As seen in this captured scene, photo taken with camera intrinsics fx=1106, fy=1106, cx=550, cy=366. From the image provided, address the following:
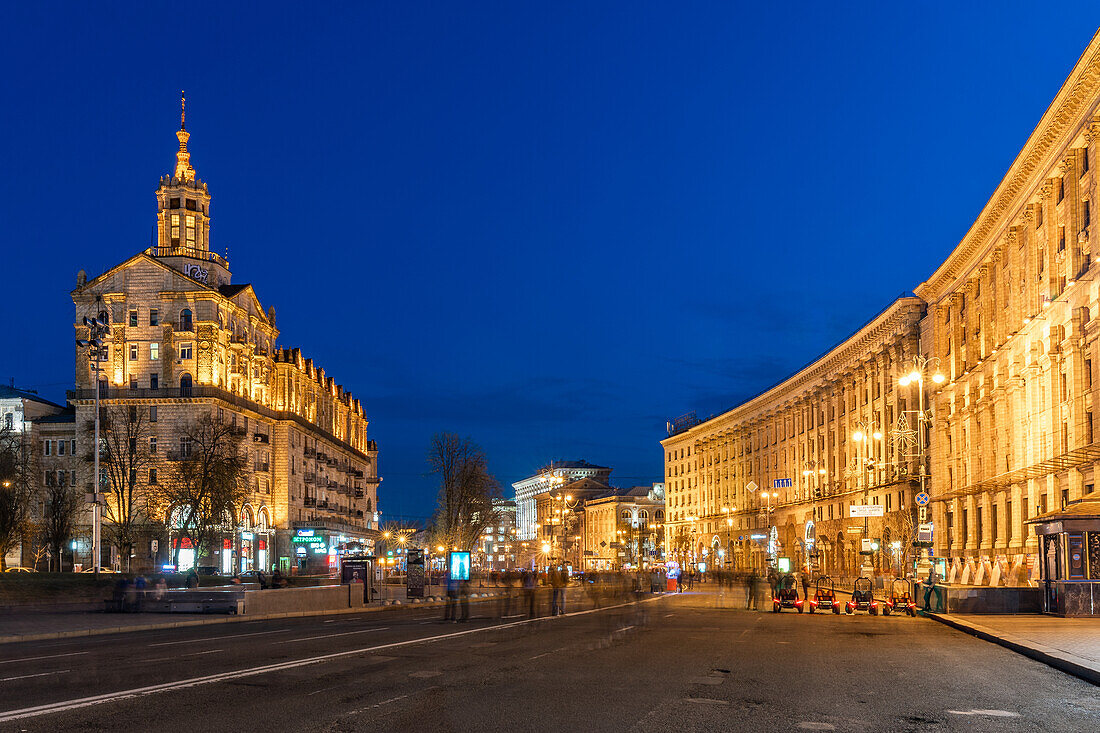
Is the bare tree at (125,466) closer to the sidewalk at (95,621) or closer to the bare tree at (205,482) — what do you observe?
the bare tree at (205,482)

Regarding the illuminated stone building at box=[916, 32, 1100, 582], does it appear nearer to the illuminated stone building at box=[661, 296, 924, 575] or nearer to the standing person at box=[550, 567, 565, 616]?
the illuminated stone building at box=[661, 296, 924, 575]

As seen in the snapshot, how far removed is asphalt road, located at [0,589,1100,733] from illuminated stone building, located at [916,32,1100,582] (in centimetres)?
1787

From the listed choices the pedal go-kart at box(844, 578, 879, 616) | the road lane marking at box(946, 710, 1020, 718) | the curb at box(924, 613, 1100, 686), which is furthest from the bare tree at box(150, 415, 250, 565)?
the road lane marking at box(946, 710, 1020, 718)

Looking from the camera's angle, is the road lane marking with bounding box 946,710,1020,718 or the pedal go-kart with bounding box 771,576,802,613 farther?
the pedal go-kart with bounding box 771,576,802,613

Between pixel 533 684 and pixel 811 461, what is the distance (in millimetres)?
88905

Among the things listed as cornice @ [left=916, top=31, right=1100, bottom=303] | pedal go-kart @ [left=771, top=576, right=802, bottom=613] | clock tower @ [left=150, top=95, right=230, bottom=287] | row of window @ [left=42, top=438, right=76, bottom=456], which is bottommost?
pedal go-kart @ [left=771, top=576, right=802, bottom=613]

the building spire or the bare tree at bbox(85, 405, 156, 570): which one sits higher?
the building spire

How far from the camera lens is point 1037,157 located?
157 feet

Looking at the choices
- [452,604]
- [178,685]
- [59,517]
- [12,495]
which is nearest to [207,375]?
[59,517]

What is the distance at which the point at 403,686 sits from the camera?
15.0 meters

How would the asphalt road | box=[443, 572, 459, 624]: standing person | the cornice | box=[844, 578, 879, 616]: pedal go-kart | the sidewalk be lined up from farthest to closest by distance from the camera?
the cornice
box=[844, 578, 879, 616]: pedal go-kart
box=[443, 572, 459, 624]: standing person
the sidewalk
the asphalt road

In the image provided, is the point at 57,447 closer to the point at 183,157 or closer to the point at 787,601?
the point at 183,157

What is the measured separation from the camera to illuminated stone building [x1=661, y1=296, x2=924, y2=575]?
7731cm

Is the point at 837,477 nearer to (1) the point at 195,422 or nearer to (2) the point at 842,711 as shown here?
(1) the point at 195,422
